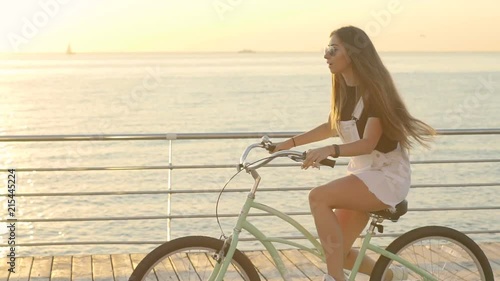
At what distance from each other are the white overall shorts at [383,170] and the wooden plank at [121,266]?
6.33ft

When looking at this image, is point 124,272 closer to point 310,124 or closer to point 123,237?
point 123,237

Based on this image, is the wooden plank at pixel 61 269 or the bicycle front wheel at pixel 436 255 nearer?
the bicycle front wheel at pixel 436 255

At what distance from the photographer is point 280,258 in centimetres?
356

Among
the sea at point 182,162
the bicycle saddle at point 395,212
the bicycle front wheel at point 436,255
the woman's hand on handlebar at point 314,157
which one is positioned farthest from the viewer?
the sea at point 182,162

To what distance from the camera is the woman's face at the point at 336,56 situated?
3.61m

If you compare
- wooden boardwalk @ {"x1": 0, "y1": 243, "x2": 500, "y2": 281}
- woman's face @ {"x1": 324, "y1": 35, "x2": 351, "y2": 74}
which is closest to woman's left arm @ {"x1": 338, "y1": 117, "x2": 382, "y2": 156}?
woman's face @ {"x1": 324, "y1": 35, "x2": 351, "y2": 74}

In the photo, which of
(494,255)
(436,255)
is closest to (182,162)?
(494,255)

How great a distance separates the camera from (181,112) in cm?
3728

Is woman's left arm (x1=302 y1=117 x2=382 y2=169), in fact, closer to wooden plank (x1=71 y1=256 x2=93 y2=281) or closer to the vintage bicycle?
the vintage bicycle

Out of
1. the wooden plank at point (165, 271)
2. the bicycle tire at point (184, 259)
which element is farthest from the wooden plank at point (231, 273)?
the wooden plank at point (165, 271)

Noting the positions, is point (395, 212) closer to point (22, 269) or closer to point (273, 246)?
point (273, 246)

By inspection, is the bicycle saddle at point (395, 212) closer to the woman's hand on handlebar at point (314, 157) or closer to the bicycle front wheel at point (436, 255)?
the bicycle front wheel at point (436, 255)

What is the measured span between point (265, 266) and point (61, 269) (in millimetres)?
1142

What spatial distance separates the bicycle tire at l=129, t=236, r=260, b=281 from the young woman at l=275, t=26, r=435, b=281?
316 mm
